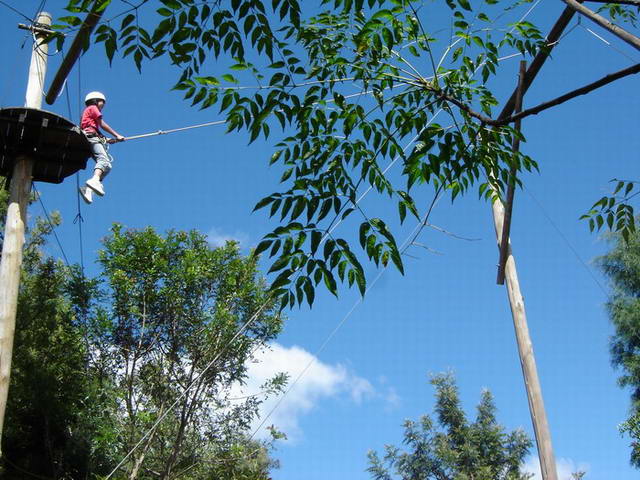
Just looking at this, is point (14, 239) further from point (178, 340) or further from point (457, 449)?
point (457, 449)

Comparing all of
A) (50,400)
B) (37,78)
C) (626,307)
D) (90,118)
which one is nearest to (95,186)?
(90,118)

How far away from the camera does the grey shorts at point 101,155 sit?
24.3 ft

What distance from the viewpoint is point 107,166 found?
7434mm

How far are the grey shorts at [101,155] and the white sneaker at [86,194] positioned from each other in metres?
0.31

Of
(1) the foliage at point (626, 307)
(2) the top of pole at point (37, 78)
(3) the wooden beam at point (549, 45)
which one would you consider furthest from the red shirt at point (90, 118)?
(1) the foliage at point (626, 307)

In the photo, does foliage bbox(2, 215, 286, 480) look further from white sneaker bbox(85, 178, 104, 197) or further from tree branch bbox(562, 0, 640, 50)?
tree branch bbox(562, 0, 640, 50)

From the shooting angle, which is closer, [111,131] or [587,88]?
[587,88]

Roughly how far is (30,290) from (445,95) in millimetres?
Result: 12594

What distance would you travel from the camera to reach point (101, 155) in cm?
745

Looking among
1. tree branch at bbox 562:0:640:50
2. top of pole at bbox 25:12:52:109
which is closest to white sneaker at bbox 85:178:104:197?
top of pole at bbox 25:12:52:109

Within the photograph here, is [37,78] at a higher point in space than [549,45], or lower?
higher

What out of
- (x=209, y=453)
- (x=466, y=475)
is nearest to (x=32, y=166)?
(x=209, y=453)

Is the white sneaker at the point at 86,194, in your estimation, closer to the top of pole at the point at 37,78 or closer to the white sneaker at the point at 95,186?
the white sneaker at the point at 95,186

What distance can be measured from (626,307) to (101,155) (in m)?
14.0
